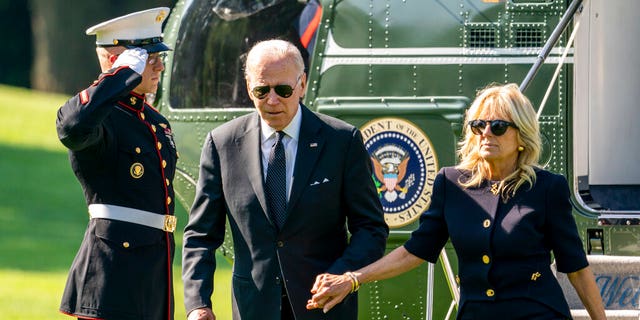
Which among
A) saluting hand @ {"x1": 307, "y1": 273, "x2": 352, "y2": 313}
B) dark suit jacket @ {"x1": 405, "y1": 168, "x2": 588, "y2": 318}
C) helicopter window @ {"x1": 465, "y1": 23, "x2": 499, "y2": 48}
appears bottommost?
saluting hand @ {"x1": 307, "y1": 273, "x2": 352, "y2": 313}

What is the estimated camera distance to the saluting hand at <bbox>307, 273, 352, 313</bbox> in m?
4.43

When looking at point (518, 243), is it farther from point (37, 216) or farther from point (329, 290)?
point (37, 216)

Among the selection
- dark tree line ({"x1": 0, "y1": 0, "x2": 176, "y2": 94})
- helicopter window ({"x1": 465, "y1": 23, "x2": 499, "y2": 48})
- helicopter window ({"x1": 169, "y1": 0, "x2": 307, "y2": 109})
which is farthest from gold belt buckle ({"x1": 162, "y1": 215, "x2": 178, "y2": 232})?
dark tree line ({"x1": 0, "y1": 0, "x2": 176, "y2": 94})

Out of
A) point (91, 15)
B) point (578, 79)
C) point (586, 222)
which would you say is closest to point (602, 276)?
point (586, 222)

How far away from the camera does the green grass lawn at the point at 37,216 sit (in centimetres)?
1292

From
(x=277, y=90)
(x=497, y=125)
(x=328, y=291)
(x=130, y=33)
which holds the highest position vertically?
(x=130, y=33)

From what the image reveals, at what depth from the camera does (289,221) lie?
4.61 meters

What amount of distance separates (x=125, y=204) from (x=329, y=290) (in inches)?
44.7

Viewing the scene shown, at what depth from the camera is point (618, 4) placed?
7.22m

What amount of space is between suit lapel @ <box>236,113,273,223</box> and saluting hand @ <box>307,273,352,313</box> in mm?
354

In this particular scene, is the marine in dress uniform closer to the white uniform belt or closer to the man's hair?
the white uniform belt

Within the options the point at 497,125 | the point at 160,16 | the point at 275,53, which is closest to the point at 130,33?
the point at 160,16

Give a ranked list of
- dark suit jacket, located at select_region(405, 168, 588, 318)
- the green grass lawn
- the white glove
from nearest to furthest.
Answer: dark suit jacket, located at select_region(405, 168, 588, 318) < the white glove < the green grass lawn

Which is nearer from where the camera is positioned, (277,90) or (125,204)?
(277,90)
